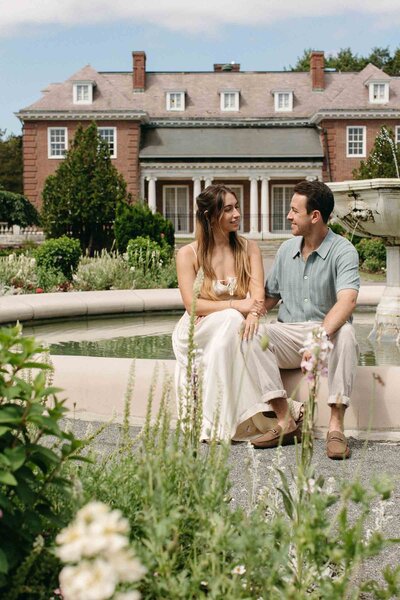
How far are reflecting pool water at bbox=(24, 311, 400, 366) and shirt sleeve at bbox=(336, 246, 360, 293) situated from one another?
6.38ft

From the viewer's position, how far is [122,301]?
29.7 feet

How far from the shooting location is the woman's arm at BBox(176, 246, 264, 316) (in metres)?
4.29

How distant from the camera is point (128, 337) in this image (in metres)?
7.67

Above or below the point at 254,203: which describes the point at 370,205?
below

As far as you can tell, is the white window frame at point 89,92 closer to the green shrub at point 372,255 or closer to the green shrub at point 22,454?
the green shrub at point 372,255

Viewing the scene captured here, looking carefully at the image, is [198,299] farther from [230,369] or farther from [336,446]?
[336,446]

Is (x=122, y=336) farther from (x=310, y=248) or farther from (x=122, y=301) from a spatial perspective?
(x=310, y=248)

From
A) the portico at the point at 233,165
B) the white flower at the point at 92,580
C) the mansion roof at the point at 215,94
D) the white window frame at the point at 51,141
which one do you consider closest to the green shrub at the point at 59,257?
the white flower at the point at 92,580

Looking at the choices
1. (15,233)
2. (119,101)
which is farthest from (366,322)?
(119,101)

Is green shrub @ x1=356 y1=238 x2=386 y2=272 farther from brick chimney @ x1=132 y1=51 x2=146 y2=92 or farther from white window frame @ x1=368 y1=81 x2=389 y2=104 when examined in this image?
brick chimney @ x1=132 y1=51 x2=146 y2=92

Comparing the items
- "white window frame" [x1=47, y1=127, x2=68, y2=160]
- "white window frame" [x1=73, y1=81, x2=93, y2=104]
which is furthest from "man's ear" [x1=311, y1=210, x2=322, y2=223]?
"white window frame" [x1=73, y1=81, x2=93, y2=104]

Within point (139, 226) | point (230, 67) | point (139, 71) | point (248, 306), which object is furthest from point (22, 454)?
point (230, 67)

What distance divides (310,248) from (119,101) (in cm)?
3629

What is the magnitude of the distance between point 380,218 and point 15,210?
1139 inches
